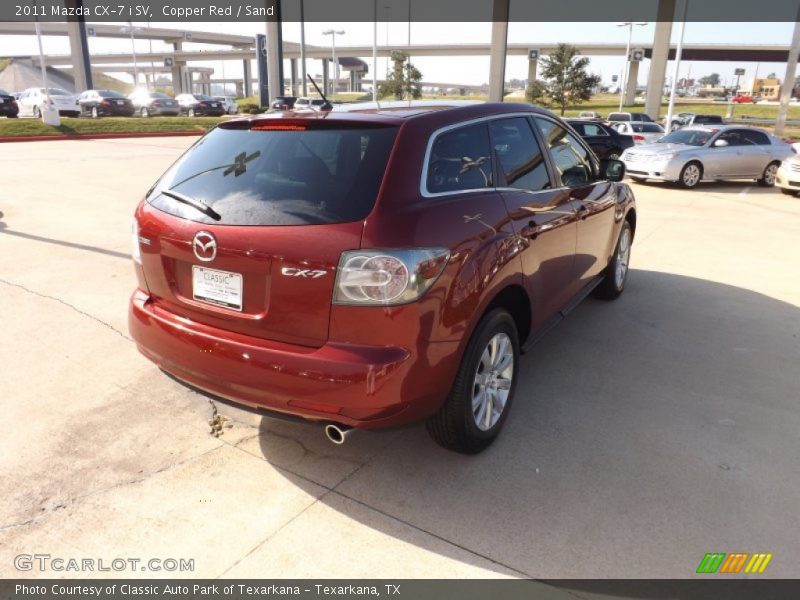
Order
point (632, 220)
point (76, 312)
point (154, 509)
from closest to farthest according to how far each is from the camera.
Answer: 1. point (154, 509)
2. point (76, 312)
3. point (632, 220)

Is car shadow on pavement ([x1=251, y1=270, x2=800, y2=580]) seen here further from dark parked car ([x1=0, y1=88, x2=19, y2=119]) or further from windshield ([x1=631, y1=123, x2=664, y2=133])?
dark parked car ([x1=0, y1=88, x2=19, y2=119])

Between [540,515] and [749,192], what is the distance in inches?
574

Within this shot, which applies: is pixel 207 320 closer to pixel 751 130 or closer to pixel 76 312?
pixel 76 312

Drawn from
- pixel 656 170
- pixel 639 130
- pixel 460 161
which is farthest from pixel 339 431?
pixel 639 130

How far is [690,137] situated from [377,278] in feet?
50.3

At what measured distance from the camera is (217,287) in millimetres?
2889

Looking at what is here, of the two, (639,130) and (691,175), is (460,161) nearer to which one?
(691,175)

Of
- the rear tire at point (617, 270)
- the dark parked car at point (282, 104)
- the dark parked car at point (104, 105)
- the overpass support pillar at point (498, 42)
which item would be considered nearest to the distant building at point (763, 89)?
the overpass support pillar at point (498, 42)

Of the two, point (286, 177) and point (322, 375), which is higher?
point (286, 177)

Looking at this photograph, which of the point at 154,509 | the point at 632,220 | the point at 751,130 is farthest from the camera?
the point at 751,130

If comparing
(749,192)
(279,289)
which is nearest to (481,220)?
(279,289)

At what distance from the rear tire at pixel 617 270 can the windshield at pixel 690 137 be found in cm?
1078

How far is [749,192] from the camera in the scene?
1483 centimetres

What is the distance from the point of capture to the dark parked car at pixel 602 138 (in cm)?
1834
